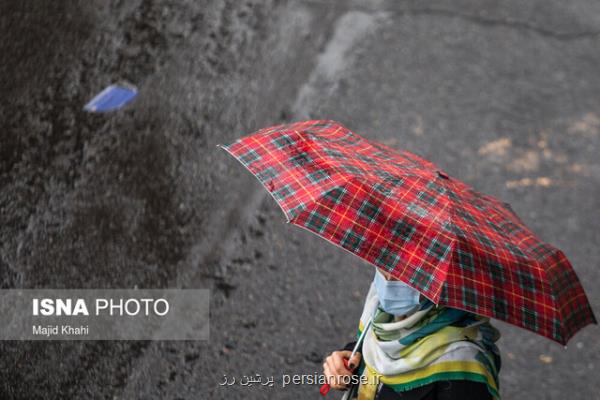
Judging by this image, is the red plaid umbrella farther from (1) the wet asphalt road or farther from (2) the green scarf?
(1) the wet asphalt road

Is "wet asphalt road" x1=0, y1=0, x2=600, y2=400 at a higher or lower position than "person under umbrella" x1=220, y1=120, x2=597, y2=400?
lower

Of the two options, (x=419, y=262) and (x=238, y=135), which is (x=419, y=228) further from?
(x=238, y=135)

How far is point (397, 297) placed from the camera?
105 inches

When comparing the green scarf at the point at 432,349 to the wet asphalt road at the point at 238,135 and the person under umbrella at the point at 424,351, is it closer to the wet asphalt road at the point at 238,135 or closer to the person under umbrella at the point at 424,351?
the person under umbrella at the point at 424,351

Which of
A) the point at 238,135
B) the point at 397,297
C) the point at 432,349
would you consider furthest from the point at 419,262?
the point at 238,135

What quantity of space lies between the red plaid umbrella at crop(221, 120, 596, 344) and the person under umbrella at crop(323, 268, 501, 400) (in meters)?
0.16

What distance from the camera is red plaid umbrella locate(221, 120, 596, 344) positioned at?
8.13 ft

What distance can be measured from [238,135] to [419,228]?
309 centimetres

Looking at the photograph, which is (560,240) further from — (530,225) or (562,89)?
(562,89)

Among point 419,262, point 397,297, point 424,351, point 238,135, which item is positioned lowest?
point 238,135

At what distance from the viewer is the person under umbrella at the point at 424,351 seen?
2.55 metres

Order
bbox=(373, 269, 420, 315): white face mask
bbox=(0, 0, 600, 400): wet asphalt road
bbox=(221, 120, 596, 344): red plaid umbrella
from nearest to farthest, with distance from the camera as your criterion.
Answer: bbox=(221, 120, 596, 344): red plaid umbrella, bbox=(373, 269, 420, 315): white face mask, bbox=(0, 0, 600, 400): wet asphalt road

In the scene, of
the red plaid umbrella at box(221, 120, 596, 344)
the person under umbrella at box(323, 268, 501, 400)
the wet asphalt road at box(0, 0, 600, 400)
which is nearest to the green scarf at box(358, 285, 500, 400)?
the person under umbrella at box(323, 268, 501, 400)

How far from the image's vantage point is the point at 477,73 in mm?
6383
